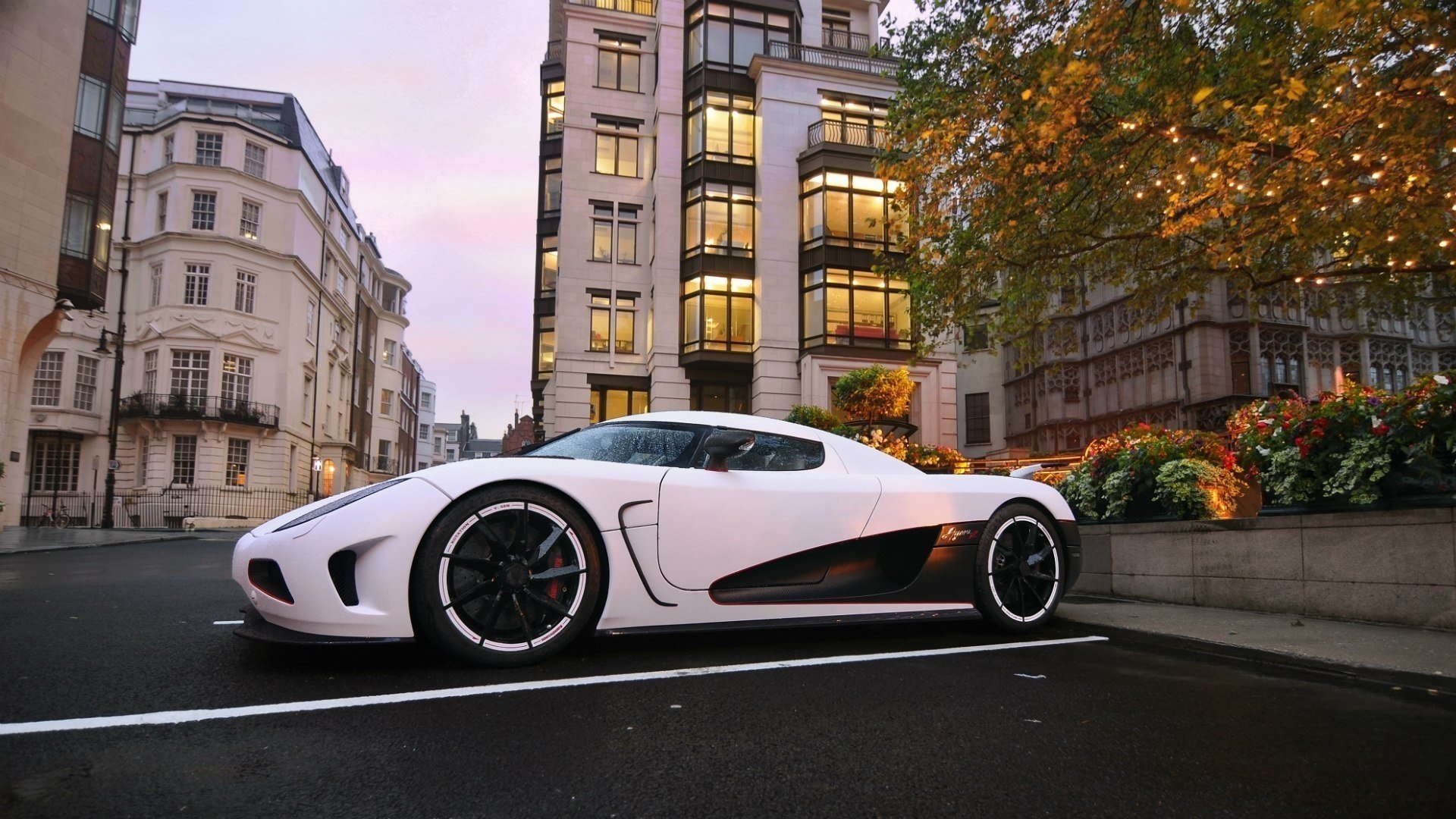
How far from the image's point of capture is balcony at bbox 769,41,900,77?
28.9 metres

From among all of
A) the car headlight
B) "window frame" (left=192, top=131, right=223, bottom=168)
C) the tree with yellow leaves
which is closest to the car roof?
the car headlight

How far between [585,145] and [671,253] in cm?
530

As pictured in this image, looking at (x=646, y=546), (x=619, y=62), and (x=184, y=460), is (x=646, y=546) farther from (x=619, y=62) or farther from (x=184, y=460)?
(x=184, y=460)

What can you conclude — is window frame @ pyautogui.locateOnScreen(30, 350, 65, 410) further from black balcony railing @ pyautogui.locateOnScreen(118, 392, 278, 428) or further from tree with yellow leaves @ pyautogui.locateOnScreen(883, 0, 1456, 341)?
tree with yellow leaves @ pyautogui.locateOnScreen(883, 0, 1456, 341)

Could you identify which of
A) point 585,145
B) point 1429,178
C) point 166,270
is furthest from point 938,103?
point 166,270

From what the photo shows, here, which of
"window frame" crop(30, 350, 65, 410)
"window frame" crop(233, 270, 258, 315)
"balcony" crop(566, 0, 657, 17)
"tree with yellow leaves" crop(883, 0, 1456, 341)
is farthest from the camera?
"window frame" crop(233, 270, 258, 315)

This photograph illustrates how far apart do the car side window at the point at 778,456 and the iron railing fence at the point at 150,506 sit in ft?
120

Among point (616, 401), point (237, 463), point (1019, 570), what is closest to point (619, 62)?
point (616, 401)

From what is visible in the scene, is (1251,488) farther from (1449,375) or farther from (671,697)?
(671,697)

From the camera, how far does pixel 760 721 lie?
2.88 metres

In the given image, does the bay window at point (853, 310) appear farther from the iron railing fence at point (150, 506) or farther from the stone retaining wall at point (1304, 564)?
the iron railing fence at point (150, 506)

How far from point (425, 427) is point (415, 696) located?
4163 inches

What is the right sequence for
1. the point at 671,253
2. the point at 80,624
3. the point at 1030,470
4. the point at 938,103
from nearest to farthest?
the point at 80,624 → the point at 1030,470 → the point at 938,103 → the point at 671,253

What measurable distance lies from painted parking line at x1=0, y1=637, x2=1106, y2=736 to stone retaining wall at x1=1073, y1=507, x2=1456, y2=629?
313cm
